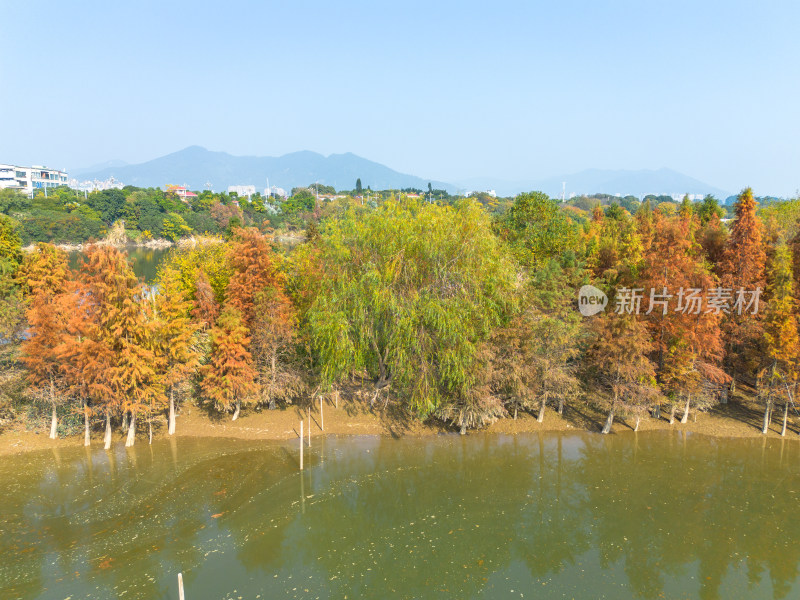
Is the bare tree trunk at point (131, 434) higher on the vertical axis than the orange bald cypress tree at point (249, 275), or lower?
lower

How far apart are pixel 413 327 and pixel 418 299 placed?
1.16m

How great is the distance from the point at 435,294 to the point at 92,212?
8790 cm

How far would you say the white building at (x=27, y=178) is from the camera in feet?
396

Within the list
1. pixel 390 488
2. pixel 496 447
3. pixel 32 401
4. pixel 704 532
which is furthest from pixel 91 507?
pixel 704 532

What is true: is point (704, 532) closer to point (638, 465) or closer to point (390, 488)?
point (638, 465)

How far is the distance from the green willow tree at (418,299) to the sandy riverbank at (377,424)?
232 centimetres

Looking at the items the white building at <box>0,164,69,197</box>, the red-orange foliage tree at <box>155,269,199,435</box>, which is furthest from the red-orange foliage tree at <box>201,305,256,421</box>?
the white building at <box>0,164,69,197</box>

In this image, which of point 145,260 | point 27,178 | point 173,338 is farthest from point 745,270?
point 27,178

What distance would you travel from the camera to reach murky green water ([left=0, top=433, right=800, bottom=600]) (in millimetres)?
12789

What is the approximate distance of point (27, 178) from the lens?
129375 mm

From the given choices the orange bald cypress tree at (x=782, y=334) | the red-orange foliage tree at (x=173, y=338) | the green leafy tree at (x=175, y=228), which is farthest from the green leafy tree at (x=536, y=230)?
the green leafy tree at (x=175, y=228)

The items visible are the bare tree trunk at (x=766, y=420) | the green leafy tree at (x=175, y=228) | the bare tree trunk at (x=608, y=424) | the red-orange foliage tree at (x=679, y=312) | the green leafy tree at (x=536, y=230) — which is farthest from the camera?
the green leafy tree at (x=175, y=228)

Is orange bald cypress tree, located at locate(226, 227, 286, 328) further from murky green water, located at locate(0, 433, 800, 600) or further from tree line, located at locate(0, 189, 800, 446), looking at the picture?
murky green water, located at locate(0, 433, 800, 600)

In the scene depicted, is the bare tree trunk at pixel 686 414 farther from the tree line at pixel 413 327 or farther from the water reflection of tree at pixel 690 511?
the water reflection of tree at pixel 690 511
